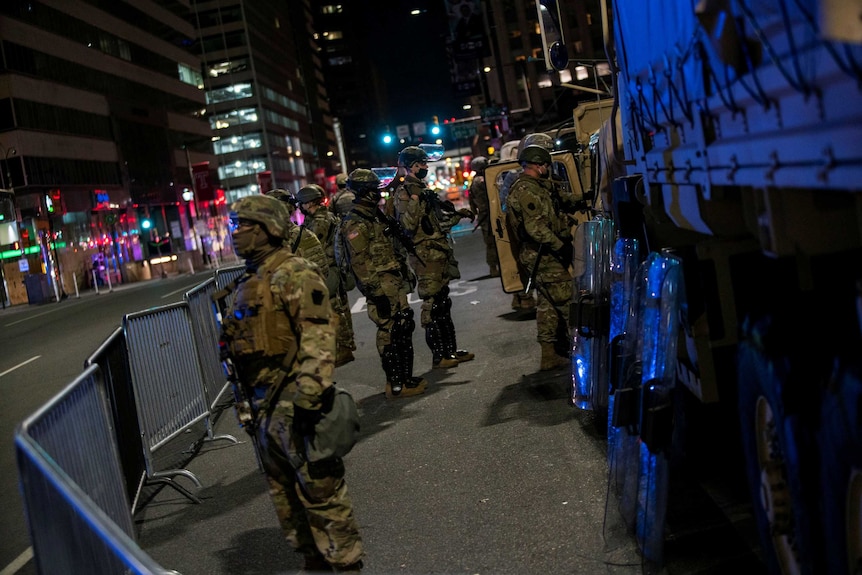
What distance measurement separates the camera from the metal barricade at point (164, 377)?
720cm

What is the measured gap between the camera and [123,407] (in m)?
6.67

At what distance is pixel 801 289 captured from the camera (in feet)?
10.1

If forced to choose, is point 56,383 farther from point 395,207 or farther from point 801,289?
point 801,289

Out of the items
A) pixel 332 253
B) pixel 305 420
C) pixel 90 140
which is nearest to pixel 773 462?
pixel 305 420

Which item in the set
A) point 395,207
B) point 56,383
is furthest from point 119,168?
point 395,207

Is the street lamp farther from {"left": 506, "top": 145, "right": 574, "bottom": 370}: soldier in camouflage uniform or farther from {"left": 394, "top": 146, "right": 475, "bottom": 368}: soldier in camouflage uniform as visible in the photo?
{"left": 506, "top": 145, "right": 574, "bottom": 370}: soldier in camouflage uniform

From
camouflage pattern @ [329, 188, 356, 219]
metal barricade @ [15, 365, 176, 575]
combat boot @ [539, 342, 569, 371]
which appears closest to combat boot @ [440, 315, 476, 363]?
combat boot @ [539, 342, 569, 371]

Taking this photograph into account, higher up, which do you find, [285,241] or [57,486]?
[285,241]

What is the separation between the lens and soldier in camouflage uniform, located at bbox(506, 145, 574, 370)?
8.55 metres

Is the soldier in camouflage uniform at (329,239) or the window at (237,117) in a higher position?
the window at (237,117)

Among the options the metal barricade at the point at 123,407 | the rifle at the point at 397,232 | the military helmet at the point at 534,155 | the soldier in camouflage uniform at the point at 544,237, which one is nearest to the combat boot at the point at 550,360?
the soldier in camouflage uniform at the point at 544,237

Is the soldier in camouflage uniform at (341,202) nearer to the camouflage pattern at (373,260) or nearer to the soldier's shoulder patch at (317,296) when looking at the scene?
the camouflage pattern at (373,260)

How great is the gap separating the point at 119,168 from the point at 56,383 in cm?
Result: 5045

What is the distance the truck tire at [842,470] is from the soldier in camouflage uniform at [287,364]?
2.22 m
